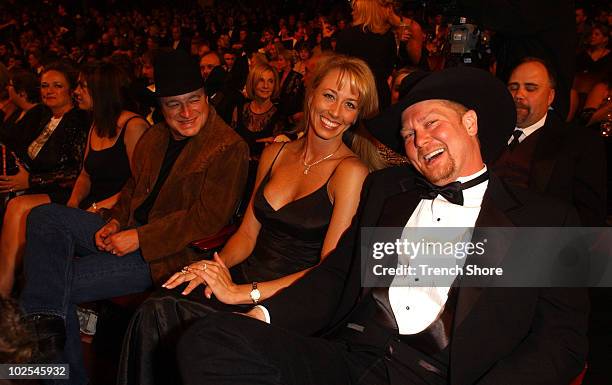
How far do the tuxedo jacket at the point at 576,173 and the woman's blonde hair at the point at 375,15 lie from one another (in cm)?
200

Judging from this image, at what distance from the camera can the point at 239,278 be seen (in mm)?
2754

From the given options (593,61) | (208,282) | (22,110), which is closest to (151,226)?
(208,282)

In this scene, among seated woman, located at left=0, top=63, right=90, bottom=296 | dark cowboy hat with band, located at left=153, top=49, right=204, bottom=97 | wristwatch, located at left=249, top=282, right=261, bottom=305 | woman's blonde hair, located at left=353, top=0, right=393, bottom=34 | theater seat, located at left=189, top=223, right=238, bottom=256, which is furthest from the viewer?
woman's blonde hair, located at left=353, top=0, right=393, bottom=34

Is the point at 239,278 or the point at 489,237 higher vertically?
the point at 489,237

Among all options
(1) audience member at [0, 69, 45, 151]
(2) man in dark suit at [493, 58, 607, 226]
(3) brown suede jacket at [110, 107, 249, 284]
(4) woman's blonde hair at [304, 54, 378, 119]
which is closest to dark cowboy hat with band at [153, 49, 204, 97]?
(3) brown suede jacket at [110, 107, 249, 284]

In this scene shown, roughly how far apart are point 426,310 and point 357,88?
1.14 metres

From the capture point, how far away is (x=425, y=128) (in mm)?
1969

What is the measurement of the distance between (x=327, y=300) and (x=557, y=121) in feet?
4.85

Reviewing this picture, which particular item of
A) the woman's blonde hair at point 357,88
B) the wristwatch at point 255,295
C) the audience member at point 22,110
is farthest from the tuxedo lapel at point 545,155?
the audience member at point 22,110

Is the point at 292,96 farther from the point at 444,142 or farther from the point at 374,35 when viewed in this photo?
the point at 444,142

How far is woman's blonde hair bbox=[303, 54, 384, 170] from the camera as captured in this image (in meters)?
2.70

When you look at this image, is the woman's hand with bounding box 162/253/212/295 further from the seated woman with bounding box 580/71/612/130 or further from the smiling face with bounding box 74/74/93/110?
the seated woman with bounding box 580/71/612/130

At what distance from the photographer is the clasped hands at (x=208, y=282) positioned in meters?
2.16

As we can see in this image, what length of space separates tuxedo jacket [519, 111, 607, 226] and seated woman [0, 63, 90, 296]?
281 cm
